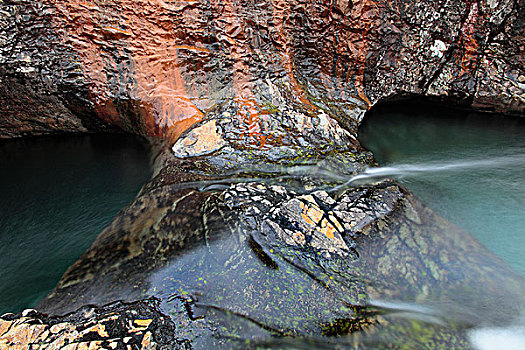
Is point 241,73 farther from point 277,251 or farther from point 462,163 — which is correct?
point 462,163

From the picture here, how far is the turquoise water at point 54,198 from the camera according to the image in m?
2.90

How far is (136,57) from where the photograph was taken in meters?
4.00

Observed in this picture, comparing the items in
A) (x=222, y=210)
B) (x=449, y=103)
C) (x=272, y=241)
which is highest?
(x=449, y=103)

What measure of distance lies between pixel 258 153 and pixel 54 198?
2439 millimetres

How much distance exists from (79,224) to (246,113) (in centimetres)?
225

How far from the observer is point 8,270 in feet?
9.61

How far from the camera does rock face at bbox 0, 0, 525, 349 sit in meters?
2.22

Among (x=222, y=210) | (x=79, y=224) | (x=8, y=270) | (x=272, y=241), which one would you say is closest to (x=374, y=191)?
(x=272, y=241)

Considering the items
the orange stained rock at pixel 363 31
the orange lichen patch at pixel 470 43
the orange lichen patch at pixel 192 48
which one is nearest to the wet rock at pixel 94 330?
the orange lichen patch at pixel 192 48

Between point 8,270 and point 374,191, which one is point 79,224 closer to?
point 8,270

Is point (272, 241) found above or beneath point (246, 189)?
beneath

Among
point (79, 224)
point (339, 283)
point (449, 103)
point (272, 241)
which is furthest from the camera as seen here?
point (449, 103)

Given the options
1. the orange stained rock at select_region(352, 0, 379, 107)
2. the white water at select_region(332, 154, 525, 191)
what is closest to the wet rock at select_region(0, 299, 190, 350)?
the white water at select_region(332, 154, 525, 191)

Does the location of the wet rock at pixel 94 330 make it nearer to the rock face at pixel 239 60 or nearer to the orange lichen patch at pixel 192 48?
the rock face at pixel 239 60
